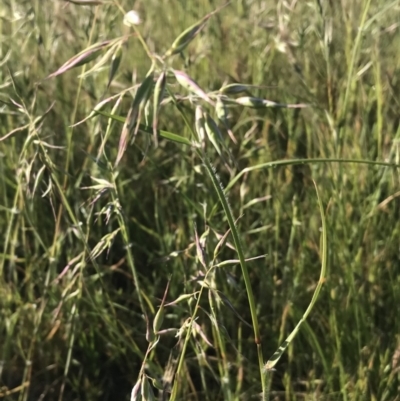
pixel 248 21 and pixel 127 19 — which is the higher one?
pixel 127 19

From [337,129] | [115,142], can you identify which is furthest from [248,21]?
[337,129]

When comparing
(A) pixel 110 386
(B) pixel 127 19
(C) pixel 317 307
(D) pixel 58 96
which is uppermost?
(B) pixel 127 19

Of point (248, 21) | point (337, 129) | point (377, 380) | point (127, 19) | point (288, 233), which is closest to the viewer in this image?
point (127, 19)

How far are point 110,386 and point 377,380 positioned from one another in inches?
17.7

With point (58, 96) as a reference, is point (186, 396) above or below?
below

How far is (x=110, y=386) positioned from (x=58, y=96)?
0.66 m

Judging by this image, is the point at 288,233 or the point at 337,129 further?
the point at 288,233

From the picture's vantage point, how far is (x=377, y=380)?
2.77ft

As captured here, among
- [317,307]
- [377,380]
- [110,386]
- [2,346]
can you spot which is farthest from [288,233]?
[2,346]

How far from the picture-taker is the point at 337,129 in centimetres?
95

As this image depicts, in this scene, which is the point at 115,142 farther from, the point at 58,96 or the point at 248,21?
the point at 248,21

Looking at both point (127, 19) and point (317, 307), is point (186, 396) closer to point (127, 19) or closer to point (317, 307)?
point (317, 307)

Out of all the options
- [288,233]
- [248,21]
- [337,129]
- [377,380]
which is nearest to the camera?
[377,380]

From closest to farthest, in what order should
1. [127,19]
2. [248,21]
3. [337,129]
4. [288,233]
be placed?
[127,19] → [337,129] → [288,233] → [248,21]
